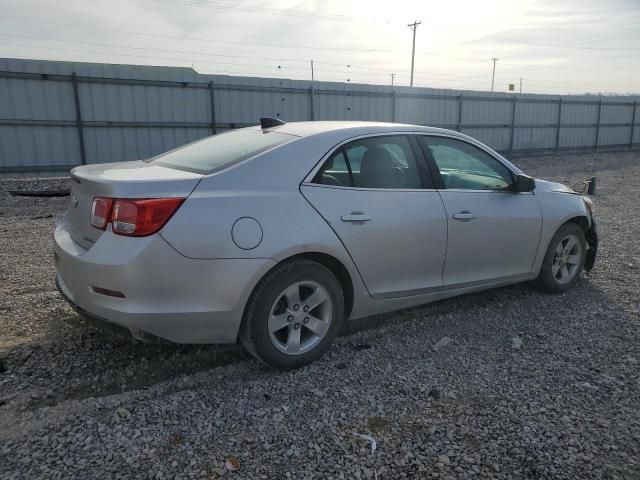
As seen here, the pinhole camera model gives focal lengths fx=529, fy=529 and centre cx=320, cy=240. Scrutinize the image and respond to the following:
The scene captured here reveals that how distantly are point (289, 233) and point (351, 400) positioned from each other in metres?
1.04

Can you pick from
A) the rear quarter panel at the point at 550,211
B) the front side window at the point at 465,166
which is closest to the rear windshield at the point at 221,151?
the front side window at the point at 465,166

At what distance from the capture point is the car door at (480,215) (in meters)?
4.07

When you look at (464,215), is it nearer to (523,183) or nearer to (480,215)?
(480,215)

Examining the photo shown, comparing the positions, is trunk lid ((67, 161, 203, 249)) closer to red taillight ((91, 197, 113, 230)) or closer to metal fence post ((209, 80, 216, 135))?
red taillight ((91, 197, 113, 230))

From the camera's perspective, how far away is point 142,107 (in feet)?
46.9

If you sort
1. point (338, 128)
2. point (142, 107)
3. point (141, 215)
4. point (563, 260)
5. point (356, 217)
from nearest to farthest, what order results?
point (141, 215), point (356, 217), point (338, 128), point (563, 260), point (142, 107)

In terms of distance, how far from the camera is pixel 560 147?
25.3m

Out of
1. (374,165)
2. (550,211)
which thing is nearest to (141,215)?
(374,165)

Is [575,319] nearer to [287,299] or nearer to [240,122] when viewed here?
[287,299]

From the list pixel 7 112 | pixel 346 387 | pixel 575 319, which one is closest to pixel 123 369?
pixel 346 387

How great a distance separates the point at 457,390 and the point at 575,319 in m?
1.77

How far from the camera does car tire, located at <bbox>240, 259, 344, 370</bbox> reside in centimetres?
317

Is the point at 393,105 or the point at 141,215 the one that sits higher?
the point at 393,105

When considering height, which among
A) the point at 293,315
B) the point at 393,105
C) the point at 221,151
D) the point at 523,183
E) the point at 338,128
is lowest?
the point at 293,315
